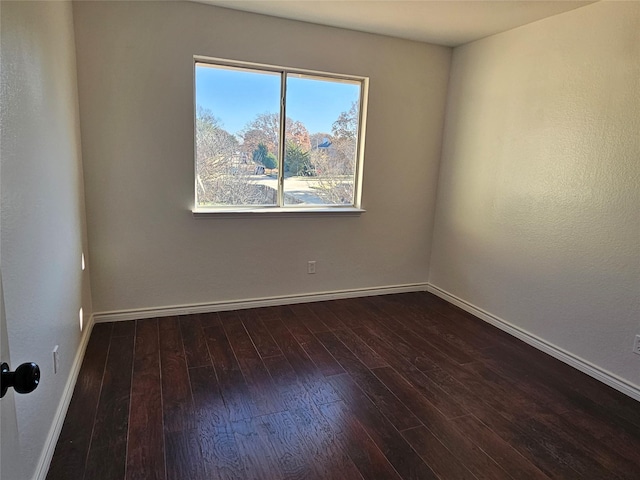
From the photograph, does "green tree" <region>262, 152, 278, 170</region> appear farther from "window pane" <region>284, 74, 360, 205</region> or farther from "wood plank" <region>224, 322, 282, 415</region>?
"wood plank" <region>224, 322, 282, 415</region>

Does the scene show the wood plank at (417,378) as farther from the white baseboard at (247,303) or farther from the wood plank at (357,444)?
the white baseboard at (247,303)

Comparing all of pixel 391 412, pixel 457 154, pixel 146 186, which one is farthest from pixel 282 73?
pixel 391 412

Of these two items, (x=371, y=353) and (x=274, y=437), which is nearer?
(x=274, y=437)

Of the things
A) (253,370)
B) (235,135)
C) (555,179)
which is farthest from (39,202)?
(555,179)

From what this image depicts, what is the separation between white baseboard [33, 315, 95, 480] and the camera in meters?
1.58

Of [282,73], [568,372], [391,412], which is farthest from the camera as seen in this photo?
[282,73]

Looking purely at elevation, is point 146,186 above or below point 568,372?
above

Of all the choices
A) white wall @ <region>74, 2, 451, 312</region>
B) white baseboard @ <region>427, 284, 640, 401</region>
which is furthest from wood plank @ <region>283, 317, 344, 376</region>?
white baseboard @ <region>427, 284, 640, 401</region>

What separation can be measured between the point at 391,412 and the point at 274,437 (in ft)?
2.08

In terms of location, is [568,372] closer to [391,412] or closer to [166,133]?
[391,412]

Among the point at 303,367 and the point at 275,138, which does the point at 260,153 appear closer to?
the point at 275,138

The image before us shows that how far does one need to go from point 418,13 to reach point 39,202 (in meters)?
2.64

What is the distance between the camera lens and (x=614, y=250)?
2.44 meters

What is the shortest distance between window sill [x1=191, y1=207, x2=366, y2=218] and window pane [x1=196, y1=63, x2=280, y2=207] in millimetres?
104
